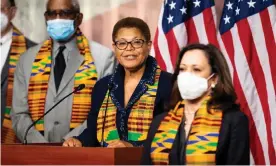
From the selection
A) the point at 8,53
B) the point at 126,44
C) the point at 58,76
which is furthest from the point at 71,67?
the point at 126,44

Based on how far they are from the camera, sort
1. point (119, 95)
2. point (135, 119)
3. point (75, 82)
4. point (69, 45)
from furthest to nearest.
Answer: point (69, 45), point (75, 82), point (119, 95), point (135, 119)

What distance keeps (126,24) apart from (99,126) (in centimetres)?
62

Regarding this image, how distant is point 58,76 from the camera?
4957mm

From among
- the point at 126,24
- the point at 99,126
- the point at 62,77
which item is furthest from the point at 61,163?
the point at 62,77

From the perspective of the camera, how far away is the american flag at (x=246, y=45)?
5297 millimetres

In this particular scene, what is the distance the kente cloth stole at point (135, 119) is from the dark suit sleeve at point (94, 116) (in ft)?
0.12

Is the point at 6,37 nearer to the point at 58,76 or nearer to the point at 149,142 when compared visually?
the point at 58,76

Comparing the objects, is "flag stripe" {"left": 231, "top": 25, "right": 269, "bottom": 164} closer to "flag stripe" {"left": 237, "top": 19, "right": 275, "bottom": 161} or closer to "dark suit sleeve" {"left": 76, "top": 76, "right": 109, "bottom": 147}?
"flag stripe" {"left": 237, "top": 19, "right": 275, "bottom": 161}

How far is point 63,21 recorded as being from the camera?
4.95 metres

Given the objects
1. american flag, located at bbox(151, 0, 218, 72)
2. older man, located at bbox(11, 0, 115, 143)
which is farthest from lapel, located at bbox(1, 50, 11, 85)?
american flag, located at bbox(151, 0, 218, 72)

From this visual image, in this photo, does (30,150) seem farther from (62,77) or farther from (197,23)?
(197,23)

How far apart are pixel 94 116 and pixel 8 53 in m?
1.52

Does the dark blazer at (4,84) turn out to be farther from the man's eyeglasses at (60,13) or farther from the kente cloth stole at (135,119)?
the kente cloth stole at (135,119)

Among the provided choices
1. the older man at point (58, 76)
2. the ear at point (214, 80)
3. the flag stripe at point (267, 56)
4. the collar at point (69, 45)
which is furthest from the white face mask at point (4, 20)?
the ear at point (214, 80)
